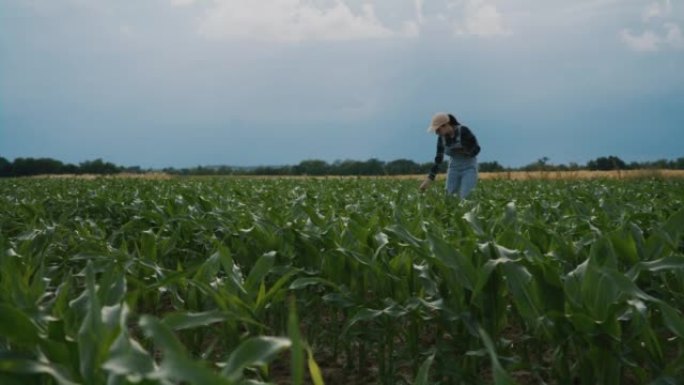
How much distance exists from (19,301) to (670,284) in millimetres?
3138

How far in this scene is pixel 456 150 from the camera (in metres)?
10.4

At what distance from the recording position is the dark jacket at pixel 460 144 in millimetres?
10250

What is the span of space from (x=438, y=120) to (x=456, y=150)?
1.78 feet

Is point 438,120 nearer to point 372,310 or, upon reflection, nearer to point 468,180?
point 468,180

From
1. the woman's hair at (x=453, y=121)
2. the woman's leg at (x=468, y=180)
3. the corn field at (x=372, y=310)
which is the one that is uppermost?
the woman's hair at (x=453, y=121)

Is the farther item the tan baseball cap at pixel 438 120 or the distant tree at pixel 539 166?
the distant tree at pixel 539 166

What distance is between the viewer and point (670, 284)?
3.76 metres

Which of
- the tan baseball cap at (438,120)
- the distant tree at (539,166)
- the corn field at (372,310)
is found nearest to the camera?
the corn field at (372,310)

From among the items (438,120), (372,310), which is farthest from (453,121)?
(372,310)

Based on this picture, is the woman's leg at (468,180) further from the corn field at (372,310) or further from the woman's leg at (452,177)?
the corn field at (372,310)

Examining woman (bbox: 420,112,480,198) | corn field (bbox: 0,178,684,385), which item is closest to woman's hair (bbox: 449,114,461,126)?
woman (bbox: 420,112,480,198)

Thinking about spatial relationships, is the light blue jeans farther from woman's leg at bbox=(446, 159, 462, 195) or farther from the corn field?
the corn field

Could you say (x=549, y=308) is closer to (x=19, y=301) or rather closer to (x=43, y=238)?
(x=19, y=301)

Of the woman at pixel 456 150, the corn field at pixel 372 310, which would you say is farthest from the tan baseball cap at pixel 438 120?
the corn field at pixel 372 310
